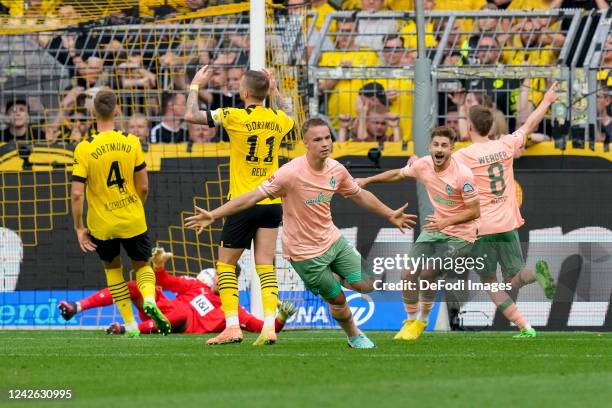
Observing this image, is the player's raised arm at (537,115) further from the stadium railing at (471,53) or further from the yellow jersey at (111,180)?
the yellow jersey at (111,180)

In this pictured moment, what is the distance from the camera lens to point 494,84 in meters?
16.6

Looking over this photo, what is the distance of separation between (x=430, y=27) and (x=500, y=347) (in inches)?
324

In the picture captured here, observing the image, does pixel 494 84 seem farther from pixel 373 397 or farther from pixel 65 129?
pixel 373 397

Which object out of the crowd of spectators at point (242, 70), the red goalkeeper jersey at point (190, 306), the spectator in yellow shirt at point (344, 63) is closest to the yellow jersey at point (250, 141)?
the red goalkeeper jersey at point (190, 306)

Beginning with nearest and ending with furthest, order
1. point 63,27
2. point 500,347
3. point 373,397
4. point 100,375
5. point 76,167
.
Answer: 1. point 373,397
2. point 100,375
3. point 500,347
4. point 76,167
5. point 63,27

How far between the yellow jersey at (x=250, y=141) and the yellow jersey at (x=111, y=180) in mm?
1900

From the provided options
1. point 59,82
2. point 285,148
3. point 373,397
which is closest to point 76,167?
point 285,148

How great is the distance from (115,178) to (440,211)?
10.4ft

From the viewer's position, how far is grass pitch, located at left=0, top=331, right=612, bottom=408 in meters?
7.02

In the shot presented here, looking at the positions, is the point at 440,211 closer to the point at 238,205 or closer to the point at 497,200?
the point at 497,200

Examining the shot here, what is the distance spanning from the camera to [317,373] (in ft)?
27.5

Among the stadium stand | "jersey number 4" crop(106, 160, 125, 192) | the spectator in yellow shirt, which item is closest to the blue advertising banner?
the stadium stand

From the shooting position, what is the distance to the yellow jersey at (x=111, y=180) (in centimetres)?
1285

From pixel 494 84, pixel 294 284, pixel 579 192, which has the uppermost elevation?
pixel 494 84
